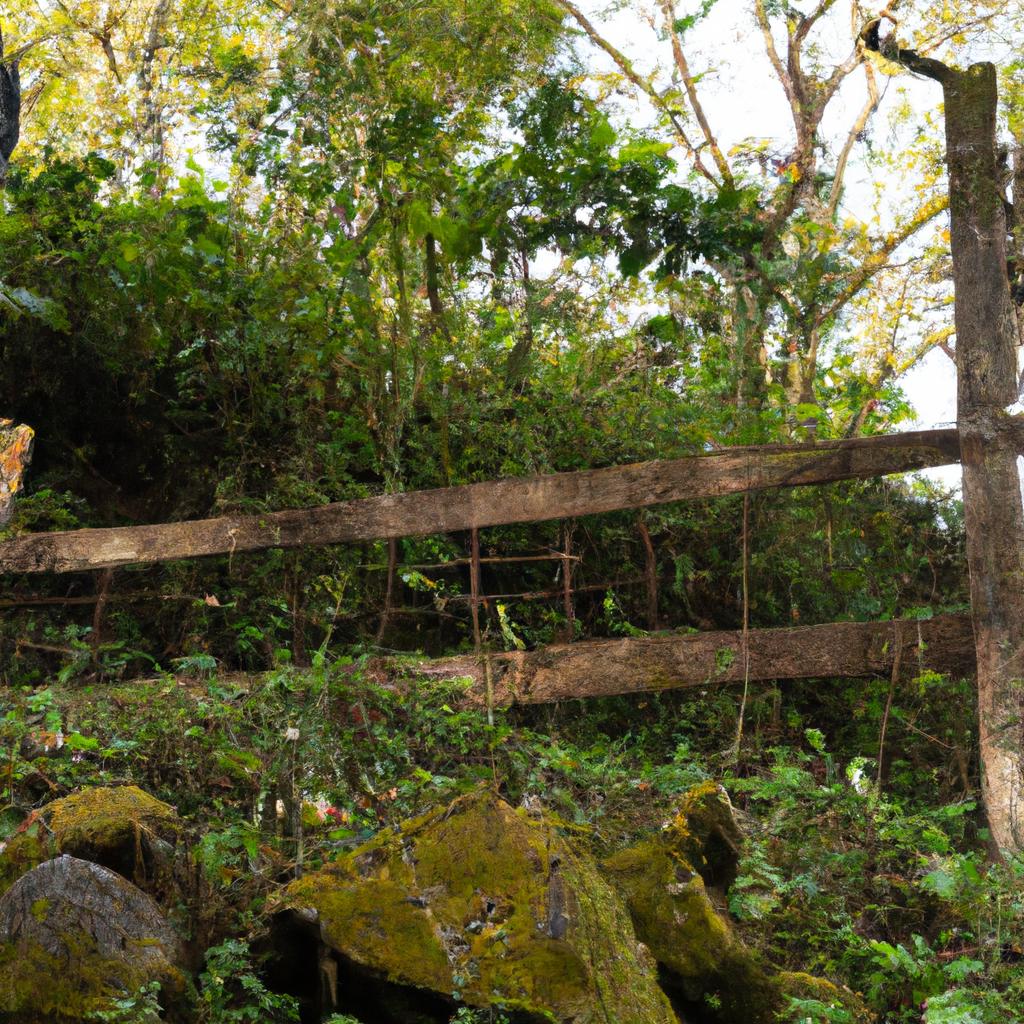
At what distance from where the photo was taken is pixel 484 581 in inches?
326

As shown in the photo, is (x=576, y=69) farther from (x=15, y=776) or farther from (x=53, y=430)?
(x=15, y=776)

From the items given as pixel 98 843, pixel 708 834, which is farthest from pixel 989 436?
pixel 98 843

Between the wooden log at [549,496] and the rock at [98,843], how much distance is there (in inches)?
120

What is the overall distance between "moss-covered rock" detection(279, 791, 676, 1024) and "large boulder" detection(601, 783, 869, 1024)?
193 millimetres

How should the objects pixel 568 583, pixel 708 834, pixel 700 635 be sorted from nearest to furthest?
1. pixel 708 834
2. pixel 700 635
3. pixel 568 583

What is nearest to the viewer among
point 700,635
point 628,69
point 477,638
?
point 477,638

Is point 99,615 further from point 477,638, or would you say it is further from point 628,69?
point 628,69

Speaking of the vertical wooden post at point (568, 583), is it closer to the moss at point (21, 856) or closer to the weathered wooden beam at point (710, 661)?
the weathered wooden beam at point (710, 661)

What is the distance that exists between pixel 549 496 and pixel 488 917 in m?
3.60

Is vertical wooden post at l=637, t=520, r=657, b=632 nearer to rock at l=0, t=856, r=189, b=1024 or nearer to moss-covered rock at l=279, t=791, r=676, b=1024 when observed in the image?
moss-covered rock at l=279, t=791, r=676, b=1024

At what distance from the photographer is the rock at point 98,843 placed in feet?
13.7

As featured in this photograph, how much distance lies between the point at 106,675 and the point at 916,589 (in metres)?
5.96

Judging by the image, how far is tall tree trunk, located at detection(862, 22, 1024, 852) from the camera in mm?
6477

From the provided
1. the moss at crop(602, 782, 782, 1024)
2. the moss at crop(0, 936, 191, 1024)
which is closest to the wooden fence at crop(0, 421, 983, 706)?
the moss at crop(602, 782, 782, 1024)
